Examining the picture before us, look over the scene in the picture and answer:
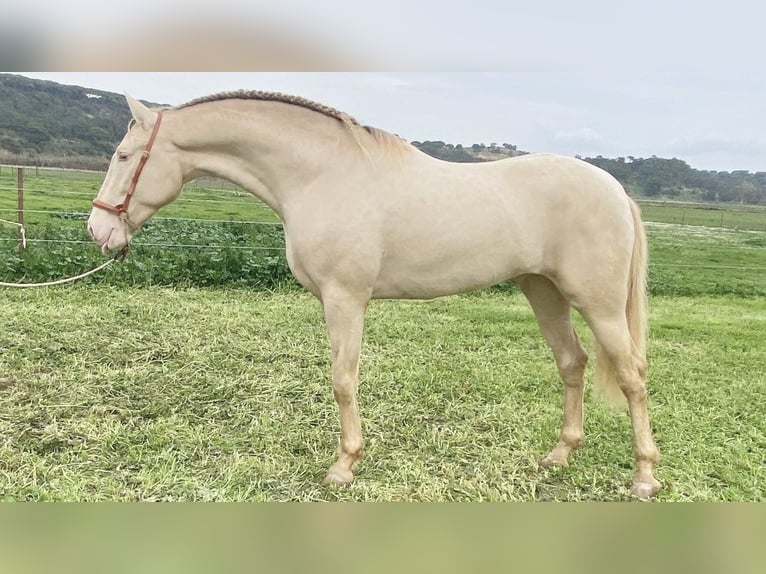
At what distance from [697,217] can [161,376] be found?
18.4 ft

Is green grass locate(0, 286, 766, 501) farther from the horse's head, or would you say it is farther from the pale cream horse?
the horse's head

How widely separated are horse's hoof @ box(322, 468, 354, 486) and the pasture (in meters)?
0.05

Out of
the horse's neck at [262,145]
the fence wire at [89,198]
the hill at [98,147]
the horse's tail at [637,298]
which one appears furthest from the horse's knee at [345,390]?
the fence wire at [89,198]

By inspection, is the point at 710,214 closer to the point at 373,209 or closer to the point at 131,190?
the point at 373,209

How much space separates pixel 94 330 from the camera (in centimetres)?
448

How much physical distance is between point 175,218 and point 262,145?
3.91m

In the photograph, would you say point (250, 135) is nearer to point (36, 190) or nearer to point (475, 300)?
point (475, 300)

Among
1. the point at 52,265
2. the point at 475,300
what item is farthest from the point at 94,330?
the point at 475,300

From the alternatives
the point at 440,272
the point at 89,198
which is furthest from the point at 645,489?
the point at 89,198

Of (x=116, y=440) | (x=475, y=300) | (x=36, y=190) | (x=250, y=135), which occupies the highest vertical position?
(x=250, y=135)

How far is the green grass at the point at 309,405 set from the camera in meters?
2.59

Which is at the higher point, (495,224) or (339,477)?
(495,224)

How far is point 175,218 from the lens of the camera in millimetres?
5910

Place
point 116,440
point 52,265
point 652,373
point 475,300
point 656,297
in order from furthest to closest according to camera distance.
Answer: point 656,297, point 475,300, point 52,265, point 652,373, point 116,440
